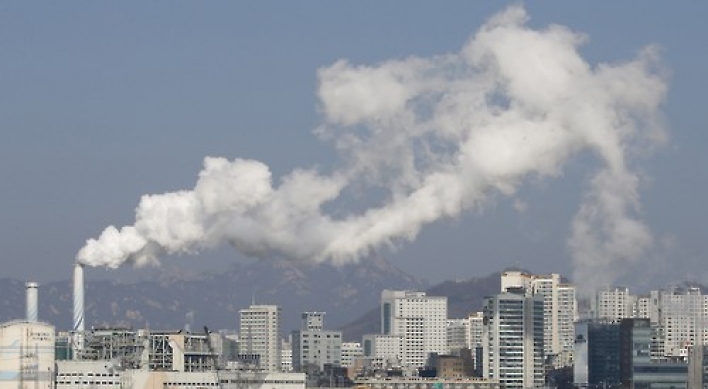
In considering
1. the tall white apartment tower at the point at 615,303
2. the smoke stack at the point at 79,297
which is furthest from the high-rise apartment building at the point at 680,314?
the smoke stack at the point at 79,297

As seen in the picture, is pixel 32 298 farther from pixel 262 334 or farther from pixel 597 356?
pixel 262 334

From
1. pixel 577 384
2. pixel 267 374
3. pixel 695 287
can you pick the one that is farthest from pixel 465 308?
pixel 267 374

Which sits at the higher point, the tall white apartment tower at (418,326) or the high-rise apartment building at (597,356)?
the tall white apartment tower at (418,326)

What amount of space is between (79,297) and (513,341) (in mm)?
35787

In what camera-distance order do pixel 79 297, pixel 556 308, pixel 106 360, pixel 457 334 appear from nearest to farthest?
pixel 79 297 < pixel 106 360 < pixel 556 308 < pixel 457 334

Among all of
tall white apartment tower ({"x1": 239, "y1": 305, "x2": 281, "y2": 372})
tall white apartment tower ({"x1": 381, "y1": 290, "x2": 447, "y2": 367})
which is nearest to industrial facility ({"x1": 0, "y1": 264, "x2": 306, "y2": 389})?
tall white apartment tower ({"x1": 239, "y1": 305, "x2": 281, "y2": 372})

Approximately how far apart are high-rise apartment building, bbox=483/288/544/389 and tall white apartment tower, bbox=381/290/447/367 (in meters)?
31.5

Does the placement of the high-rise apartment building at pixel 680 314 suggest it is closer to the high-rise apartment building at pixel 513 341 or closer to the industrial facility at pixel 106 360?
the high-rise apartment building at pixel 513 341

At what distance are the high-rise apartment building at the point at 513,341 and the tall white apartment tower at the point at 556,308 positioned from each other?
48.1 feet

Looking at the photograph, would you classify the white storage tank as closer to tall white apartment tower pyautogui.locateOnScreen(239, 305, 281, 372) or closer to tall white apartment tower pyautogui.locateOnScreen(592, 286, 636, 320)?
tall white apartment tower pyautogui.locateOnScreen(239, 305, 281, 372)

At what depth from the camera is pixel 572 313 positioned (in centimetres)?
13562

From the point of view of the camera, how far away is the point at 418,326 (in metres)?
151

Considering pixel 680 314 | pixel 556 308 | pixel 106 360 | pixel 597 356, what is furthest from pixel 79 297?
pixel 680 314

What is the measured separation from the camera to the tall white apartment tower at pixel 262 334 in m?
120
